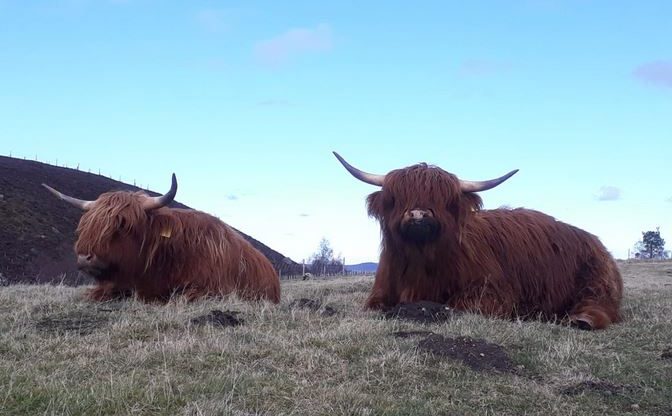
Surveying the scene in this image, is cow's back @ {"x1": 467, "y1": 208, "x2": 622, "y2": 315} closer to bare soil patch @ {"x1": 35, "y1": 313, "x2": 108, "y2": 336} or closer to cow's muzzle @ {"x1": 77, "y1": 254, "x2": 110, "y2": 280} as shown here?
bare soil patch @ {"x1": 35, "y1": 313, "x2": 108, "y2": 336}

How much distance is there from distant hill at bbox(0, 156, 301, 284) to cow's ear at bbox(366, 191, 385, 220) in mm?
24276

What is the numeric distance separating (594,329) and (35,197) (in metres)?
43.5

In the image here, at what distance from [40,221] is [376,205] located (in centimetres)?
3849

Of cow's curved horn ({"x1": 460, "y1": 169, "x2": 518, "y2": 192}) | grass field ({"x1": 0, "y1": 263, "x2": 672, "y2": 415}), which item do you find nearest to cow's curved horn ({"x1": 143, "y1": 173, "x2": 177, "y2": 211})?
grass field ({"x1": 0, "y1": 263, "x2": 672, "y2": 415})

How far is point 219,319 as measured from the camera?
236 inches

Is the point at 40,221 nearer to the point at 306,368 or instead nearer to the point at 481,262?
the point at 481,262

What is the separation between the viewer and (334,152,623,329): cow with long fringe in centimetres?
702

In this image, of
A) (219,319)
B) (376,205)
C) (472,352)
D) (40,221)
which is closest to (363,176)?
(376,205)

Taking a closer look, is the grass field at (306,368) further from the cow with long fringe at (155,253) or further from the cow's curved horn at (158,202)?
the cow's curved horn at (158,202)

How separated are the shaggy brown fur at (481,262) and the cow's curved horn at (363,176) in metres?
0.17

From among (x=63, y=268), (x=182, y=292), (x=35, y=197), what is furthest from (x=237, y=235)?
(x=35, y=197)

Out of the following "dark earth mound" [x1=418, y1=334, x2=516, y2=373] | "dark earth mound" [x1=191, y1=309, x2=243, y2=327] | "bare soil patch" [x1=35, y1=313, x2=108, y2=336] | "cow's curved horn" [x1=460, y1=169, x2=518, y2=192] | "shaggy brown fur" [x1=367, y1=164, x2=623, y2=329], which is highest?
"cow's curved horn" [x1=460, y1=169, x2=518, y2=192]

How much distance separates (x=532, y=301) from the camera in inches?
302

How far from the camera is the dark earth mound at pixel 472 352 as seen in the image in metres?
4.56
